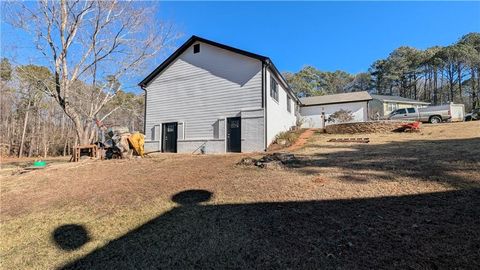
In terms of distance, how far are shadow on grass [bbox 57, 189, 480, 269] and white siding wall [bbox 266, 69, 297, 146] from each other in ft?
31.0

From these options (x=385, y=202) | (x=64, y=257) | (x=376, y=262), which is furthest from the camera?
(x=385, y=202)

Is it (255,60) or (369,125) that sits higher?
(255,60)

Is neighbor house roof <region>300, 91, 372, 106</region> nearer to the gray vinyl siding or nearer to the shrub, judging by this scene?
the shrub

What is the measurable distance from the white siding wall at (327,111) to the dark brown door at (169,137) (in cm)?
1573

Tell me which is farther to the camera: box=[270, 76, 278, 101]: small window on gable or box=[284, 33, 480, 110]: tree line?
box=[284, 33, 480, 110]: tree line

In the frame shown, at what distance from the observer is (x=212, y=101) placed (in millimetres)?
15805

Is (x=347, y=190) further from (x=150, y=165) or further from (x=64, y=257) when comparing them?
(x=150, y=165)

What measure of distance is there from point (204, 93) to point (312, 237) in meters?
13.0

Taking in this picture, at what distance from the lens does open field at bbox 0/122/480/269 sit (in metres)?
3.78

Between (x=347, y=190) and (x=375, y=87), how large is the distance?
1973 inches

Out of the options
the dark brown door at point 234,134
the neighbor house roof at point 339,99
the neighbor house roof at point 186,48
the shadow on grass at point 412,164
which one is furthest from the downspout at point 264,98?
the neighbor house roof at point 339,99

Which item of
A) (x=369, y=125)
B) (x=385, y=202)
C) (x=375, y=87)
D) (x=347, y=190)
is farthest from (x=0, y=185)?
(x=375, y=87)

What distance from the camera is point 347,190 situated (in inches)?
236

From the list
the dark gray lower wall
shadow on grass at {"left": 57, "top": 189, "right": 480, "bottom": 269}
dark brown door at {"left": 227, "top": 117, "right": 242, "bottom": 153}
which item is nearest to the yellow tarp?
the dark gray lower wall
